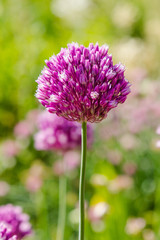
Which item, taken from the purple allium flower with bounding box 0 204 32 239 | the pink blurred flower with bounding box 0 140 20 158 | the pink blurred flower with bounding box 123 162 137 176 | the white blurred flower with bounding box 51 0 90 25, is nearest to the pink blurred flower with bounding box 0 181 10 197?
the pink blurred flower with bounding box 0 140 20 158

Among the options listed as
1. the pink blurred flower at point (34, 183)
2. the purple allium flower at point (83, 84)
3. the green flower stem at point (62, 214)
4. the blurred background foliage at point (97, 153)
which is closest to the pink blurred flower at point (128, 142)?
the blurred background foliage at point (97, 153)

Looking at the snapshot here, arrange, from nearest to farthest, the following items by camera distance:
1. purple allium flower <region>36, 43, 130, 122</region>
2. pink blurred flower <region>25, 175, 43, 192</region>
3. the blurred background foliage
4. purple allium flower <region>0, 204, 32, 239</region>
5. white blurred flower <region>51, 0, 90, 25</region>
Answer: purple allium flower <region>36, 43, 130, 122</region> → purple allium flower <region>0, 204, 32, 239</region> → the blurred background foliage → pink blurred flower <region>25, 175, 43, 192</region> → white blurred flower <region>51, 0, 90, 25</region>

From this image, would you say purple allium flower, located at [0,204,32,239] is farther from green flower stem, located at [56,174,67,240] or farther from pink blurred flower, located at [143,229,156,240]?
pink blurred flower, located at [143,229,156,240]

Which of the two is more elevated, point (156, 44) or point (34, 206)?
point (156, 44)

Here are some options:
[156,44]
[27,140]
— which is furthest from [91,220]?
[156,44]

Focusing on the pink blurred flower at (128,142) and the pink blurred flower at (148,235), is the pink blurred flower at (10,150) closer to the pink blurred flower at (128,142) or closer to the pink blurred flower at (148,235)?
the pink blurred flower at (128,142)

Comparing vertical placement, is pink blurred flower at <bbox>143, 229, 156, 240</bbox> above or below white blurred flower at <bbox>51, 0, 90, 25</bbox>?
below

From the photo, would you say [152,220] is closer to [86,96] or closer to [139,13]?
[86,96]
